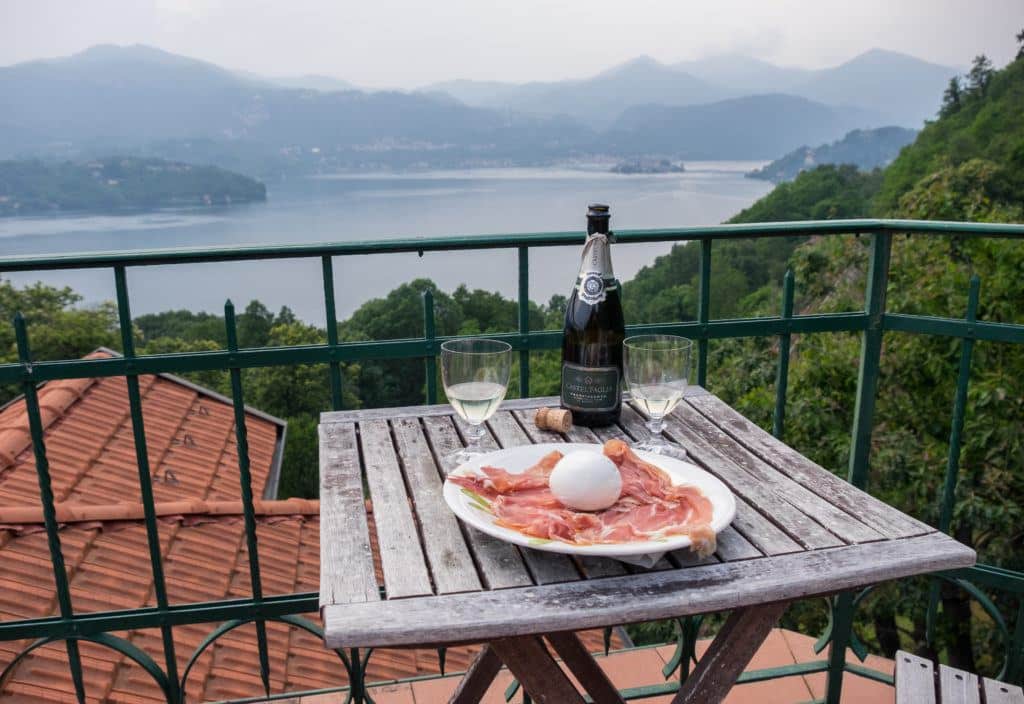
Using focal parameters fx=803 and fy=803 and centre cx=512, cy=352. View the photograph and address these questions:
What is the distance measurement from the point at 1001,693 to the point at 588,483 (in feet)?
4.21

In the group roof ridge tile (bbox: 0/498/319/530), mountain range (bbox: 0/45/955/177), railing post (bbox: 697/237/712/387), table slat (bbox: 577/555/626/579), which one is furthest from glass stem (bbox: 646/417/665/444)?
mountain range (bbox: 0/45/955/177)

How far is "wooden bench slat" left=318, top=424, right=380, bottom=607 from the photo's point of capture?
988 mm

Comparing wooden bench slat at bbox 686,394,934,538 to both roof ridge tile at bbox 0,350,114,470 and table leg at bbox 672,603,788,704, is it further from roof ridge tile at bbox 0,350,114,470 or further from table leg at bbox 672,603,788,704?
roof ridge tile at bbox 0,350,114,470

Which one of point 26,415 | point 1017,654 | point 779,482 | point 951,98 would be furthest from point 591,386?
point 951,98

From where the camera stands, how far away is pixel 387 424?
159 cm

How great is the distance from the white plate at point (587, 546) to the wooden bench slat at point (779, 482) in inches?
5.3

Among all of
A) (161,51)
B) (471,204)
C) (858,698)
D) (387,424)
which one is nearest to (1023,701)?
(858,698)

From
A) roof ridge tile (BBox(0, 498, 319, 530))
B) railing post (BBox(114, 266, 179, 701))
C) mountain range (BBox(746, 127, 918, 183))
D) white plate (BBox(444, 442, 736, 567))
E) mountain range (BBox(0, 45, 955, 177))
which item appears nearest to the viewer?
white plate (BBox(444, 442, 736, 567))

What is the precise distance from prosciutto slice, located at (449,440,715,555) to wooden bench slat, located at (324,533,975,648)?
62 millimetres

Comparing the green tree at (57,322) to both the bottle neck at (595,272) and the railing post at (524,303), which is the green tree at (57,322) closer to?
the railing post at (524,303)

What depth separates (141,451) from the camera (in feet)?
5.88

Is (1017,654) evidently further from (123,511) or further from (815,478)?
(123,511)

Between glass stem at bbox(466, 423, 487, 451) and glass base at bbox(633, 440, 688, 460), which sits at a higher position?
glass stem at bbox(466, 423, 487, 451)

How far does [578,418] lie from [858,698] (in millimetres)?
1436
